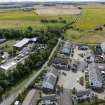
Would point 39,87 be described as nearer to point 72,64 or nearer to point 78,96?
point 78,96

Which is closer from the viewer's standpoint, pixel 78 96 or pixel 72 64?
pixel 78 96

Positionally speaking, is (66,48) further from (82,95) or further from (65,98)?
(65,98)

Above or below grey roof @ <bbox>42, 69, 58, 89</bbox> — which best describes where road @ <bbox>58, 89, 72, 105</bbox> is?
below

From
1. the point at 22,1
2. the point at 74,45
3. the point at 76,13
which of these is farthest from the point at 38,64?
the point at 22,1

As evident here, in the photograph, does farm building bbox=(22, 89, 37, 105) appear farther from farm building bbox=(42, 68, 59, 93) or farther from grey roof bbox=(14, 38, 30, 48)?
grey roof bbox=(14, 38, 30, 48)

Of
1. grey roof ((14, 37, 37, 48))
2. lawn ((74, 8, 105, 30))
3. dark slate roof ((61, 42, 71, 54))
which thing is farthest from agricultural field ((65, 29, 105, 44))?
grey roof ((14, 37, 37, 48))

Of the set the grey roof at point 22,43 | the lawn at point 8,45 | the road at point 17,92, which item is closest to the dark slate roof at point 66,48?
the grey roof at point 22,43

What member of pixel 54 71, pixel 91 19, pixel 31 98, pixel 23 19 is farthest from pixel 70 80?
pixel 91 19
